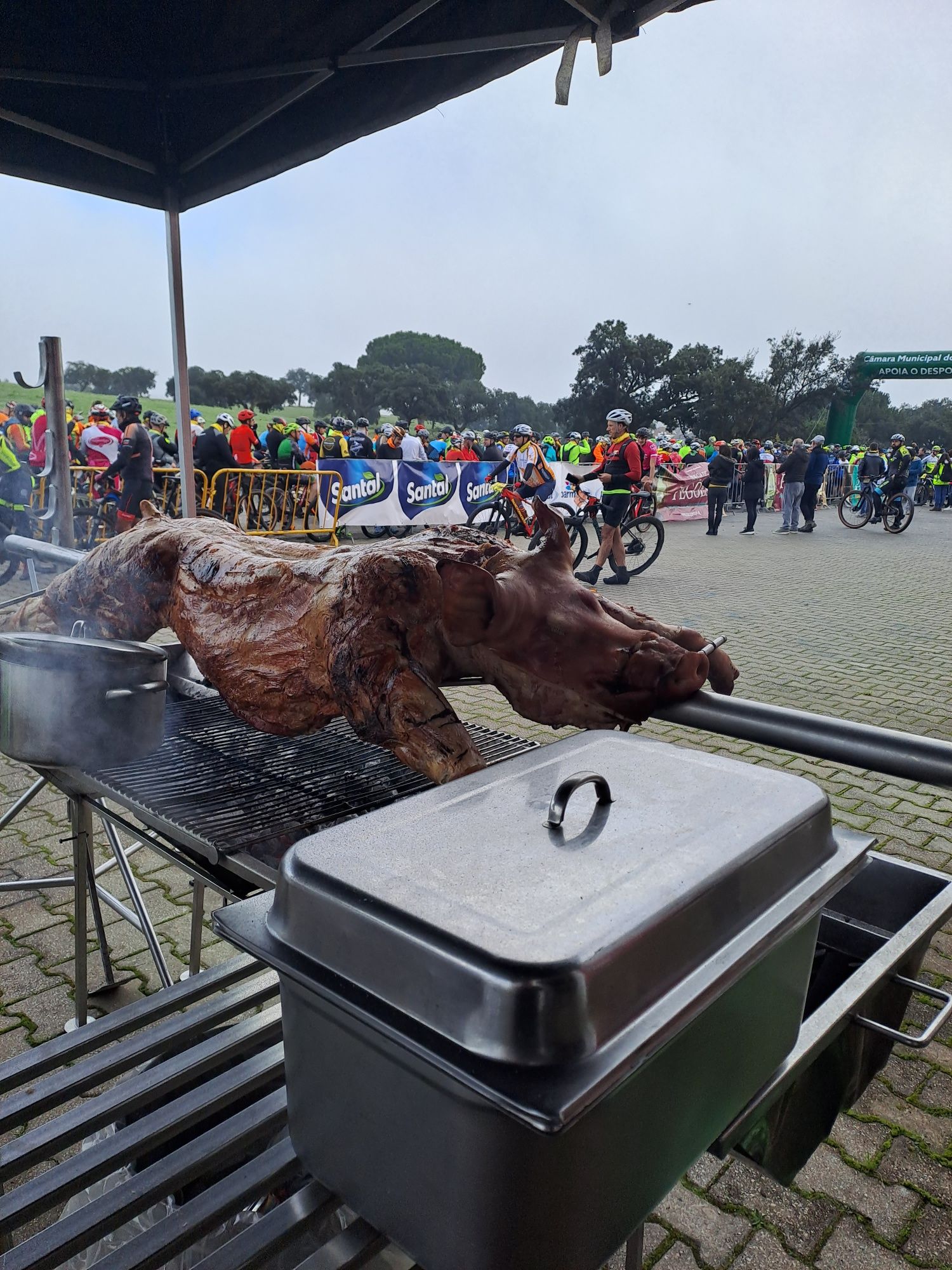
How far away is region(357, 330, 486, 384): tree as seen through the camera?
6800 centimetres

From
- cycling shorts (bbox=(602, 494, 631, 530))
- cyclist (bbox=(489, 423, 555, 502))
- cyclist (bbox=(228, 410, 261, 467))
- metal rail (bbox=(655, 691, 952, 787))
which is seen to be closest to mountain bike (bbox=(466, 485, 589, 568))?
cyclist (bbox=(489, 423, 555, 502))

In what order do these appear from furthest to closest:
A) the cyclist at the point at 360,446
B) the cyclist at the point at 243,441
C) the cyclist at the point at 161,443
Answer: the cyclist at the point at 360,446, the cyclist at the point at 243,441, the cyclist at the point at 161,443

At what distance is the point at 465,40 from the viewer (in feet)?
9.05

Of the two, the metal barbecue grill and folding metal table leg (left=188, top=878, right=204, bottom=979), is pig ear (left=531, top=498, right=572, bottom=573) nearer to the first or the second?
the metal barbecue grill

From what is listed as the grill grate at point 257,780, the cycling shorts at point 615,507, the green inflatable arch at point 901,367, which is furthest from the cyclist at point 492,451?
the green inflatable arch at point 901,367

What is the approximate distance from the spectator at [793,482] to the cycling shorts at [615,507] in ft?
28.7

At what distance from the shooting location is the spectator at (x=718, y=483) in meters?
16.5

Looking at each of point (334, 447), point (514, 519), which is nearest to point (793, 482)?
point (514, 519)

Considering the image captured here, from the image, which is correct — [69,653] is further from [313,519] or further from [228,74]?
[313,519]

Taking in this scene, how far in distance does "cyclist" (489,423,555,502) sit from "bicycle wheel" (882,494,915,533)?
10.2m

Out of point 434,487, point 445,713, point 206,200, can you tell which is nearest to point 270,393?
point 434,487

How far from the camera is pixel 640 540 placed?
37.8 feet

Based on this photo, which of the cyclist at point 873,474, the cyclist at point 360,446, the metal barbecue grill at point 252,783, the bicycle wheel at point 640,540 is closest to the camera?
the metal barbecue grill at point 252,783

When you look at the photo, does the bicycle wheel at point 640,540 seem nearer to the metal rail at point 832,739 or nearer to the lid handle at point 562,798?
the metal rail at point 832,739
